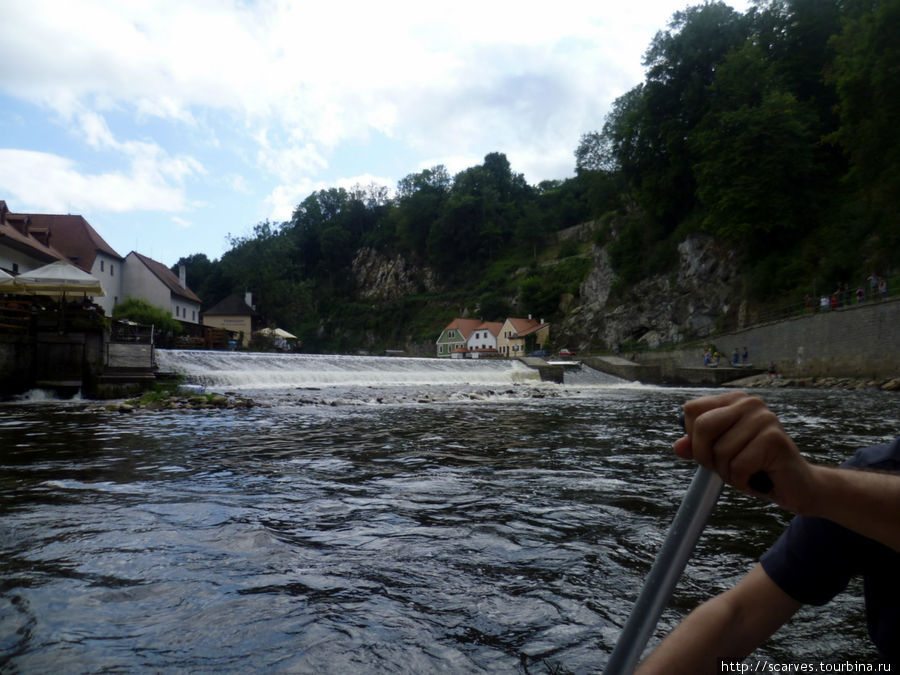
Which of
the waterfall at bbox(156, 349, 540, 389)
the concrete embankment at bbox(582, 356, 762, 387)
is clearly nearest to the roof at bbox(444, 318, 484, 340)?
the concrete embankment at bbox(582, 356, 762, 387)

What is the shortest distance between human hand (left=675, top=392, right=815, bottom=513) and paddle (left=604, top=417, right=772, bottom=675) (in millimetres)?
19

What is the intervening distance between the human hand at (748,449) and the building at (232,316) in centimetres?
7265

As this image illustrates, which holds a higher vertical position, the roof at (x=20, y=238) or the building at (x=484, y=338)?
the roof at (x=20, y=238)

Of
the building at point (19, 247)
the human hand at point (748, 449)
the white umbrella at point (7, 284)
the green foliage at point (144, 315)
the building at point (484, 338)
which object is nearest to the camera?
the human hand at point (748, 449)

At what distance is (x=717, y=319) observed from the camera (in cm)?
3838

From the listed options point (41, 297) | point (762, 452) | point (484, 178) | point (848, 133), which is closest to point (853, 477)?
point (762, 452)

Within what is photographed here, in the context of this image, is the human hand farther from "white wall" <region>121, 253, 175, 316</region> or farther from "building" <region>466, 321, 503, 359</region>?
"building" <region>466, 321, 503, 359</region>

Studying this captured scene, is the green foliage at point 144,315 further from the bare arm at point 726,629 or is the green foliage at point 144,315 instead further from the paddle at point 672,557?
the paddle at point 672,557

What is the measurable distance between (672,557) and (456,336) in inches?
3083

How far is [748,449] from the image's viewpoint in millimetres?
824

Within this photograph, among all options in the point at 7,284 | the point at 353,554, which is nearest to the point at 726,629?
the point at 353,554

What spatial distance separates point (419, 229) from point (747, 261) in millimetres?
69798

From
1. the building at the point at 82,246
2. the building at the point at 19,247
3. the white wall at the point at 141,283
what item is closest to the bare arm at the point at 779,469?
the building at the point at 19,247

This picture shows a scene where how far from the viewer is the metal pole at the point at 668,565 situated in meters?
0.88
